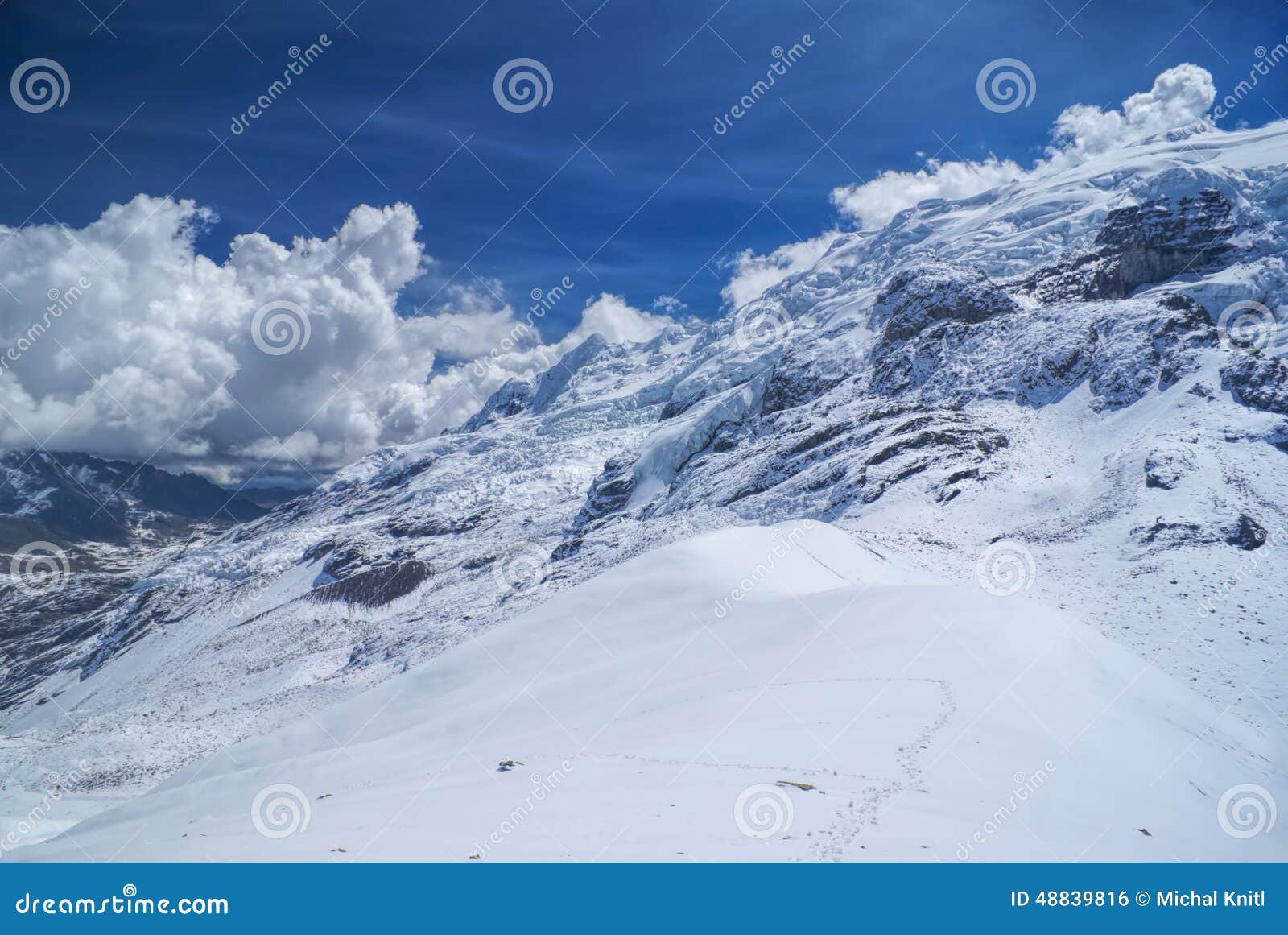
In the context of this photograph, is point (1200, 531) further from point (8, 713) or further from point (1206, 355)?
point (8, 713)

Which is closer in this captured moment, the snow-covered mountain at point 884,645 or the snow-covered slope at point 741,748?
the snow-covered slope at point 741,748

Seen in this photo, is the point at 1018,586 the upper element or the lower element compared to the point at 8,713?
lower

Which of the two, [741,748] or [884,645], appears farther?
[884,645]

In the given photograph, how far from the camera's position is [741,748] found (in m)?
14.9

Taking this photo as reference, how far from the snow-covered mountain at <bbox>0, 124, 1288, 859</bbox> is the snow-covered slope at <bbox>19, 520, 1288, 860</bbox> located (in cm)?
11

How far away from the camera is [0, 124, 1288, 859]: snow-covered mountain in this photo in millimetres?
13070

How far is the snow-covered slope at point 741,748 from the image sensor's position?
11.4m

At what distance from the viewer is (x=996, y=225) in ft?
517

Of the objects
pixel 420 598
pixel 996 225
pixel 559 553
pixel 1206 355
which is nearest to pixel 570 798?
pixel 559 553

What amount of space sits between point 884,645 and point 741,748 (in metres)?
8.33

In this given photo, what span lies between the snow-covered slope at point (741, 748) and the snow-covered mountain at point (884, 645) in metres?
0.11

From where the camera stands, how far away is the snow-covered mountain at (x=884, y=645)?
515 inches

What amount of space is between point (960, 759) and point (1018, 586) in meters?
23.3

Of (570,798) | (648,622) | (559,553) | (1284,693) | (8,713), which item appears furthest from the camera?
(8,713)
